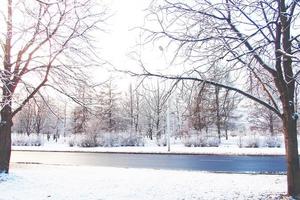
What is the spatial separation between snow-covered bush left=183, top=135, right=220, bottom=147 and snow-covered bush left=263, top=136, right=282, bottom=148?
→ 466 centimetres

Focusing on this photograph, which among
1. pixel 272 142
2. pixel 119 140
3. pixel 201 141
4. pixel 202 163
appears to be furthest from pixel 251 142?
pixel 202 163

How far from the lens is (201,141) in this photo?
3769 cm

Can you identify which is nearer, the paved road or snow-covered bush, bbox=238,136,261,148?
the paved road

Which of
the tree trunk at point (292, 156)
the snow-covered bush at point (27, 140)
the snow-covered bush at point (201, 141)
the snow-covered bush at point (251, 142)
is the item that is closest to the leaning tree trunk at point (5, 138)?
the tree trunk at point (292, 156)

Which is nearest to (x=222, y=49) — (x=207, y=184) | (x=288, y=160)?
(x=288, y=160)

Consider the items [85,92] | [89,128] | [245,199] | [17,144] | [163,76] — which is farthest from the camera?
[17,144]

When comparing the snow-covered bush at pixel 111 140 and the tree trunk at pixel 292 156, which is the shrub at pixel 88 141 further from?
the tree trunk at pixel 292 156

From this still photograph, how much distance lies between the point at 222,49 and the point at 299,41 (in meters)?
1.86

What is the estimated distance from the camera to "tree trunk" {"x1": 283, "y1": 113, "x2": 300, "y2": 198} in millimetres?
9438

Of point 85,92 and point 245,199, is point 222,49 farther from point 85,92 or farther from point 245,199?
point 85,92

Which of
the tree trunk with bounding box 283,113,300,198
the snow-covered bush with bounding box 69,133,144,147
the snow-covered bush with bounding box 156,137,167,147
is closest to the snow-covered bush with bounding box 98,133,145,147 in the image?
the snow-covered bush with bounding box 69,133,144,147

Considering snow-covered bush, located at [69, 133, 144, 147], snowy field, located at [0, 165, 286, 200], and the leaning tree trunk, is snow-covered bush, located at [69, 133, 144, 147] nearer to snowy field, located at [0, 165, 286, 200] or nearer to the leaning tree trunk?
the leaning tree trunk

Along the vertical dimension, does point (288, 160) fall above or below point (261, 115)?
below

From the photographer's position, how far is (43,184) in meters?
12.1
